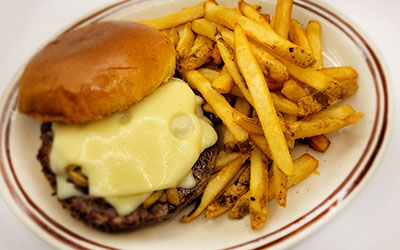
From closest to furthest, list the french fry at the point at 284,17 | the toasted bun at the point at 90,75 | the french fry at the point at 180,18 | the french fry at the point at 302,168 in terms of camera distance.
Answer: the toasted bun at the point at 90,75 < the french fry at the point at 302,168 < the french fry at the point at 284,17 < the french fry at the point at 180,18

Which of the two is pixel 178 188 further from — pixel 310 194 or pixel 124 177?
pixel 310 194

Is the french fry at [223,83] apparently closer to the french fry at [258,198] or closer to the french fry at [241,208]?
the french fry at [258,198]

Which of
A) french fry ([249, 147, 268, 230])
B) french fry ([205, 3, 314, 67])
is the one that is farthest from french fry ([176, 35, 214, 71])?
french fry ([249, 147, 268, 230])

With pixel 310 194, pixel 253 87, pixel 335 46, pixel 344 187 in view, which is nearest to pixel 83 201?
pixel 253 87

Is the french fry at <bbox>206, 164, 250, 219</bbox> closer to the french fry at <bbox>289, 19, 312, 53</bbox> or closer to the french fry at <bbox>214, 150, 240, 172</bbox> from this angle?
the french fry at <bbox>214, 150, 240, 172</bbox>

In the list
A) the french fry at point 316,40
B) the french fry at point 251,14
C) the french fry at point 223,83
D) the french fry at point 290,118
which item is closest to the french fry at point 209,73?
the french fry at point 223,83

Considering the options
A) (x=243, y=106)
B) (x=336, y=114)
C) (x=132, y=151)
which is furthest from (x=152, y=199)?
(x=336, y=114)

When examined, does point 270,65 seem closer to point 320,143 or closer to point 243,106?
point 243,106
